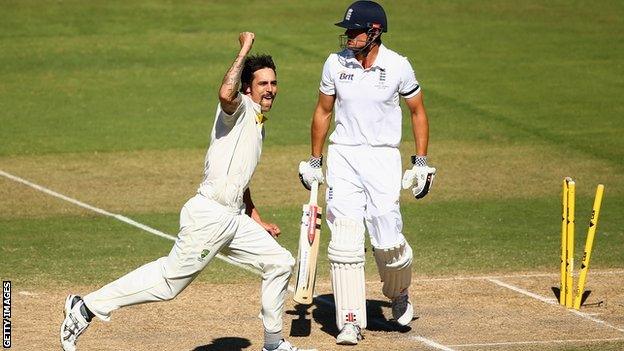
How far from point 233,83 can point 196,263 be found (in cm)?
137

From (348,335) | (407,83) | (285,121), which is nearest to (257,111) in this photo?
(407,83)

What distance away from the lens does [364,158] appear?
11203mm

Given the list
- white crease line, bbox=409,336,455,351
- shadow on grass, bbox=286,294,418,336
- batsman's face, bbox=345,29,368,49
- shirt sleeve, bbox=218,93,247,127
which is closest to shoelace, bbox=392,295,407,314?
shadow on grass, bbox=286,294,418,336

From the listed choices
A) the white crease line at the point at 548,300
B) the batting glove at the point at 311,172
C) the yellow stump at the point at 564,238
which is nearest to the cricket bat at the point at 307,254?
the batting glove at the point at 311,172

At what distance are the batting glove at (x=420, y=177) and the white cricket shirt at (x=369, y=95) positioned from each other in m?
0.31

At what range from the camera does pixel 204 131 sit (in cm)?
2269

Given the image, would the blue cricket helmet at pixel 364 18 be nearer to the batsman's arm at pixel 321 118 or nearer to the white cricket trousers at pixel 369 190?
the batsman's arm at pixel 321 118

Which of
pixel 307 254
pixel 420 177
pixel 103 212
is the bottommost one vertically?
pixel 103 212

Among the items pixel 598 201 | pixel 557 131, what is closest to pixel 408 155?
pixel 557 131

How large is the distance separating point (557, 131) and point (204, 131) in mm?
5864

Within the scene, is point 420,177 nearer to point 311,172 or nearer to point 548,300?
point 311,172

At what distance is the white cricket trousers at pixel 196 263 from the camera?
32.9 feet

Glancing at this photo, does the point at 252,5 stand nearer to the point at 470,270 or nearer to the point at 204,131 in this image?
the point at 204,131

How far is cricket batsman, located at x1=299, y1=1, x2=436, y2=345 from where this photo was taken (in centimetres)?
1105
